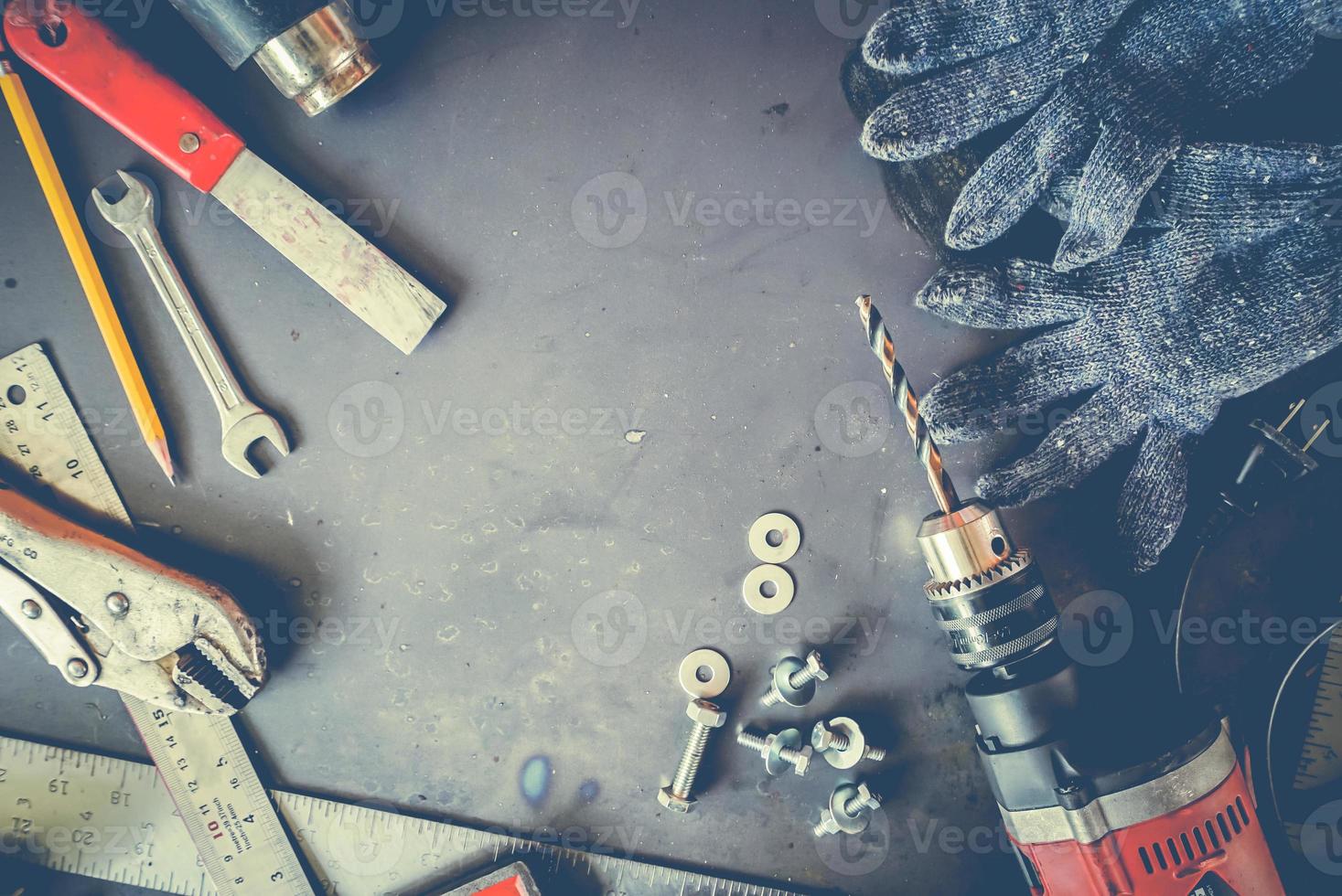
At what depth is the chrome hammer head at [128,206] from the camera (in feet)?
4.15

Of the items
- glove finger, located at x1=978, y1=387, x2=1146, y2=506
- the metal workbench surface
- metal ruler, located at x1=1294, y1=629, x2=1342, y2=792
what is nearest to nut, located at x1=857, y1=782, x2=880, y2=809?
the metal workbench surface

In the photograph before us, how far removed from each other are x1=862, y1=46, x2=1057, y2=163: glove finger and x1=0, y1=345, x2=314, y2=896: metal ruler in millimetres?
1386

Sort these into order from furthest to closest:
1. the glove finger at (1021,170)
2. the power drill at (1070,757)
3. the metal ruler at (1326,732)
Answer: the metal ruler at (1326,732) < the glove finger at (1021,170) < the power drill at (1070,757)

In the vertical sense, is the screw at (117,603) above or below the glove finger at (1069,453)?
above

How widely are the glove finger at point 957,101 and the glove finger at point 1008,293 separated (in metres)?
0.21

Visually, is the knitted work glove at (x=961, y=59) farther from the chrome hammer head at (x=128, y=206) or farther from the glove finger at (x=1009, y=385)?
the chrome hammer head at (x=128, y=206)

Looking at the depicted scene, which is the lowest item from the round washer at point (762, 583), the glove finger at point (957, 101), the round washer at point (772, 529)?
the round washer at point (762, 583)

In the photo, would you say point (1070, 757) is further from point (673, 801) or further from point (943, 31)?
point (943, 31)

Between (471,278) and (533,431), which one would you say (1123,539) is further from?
(471,278)

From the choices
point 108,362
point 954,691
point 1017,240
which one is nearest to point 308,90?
point 108,362

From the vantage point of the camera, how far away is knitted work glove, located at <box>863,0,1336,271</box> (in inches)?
45.1

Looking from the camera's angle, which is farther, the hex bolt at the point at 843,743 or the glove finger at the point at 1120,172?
the hex bolt at the point at 843,743

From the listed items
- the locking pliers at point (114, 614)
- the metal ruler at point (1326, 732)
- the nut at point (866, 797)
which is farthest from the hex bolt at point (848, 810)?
the locking pliers at point (114, 614)

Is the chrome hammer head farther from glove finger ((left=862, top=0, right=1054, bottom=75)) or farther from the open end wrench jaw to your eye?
glove finger ((left=862, top=0, right=1054, bottom=75))
